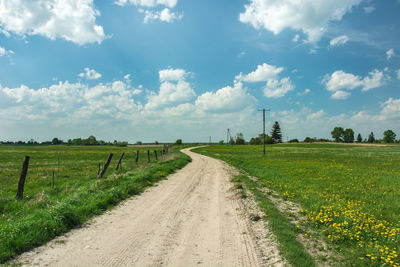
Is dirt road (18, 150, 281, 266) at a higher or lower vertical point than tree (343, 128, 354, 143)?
lower

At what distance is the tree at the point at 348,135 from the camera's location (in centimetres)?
15962

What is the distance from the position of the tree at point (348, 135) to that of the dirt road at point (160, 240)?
186864 mm

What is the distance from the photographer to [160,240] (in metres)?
5.66

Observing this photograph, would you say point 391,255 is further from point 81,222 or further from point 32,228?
point 32,228

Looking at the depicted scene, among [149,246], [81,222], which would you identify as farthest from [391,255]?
[81,222]

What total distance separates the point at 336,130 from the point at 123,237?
188136 millimetres

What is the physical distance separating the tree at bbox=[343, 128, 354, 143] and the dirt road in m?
187

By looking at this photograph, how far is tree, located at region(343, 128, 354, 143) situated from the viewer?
15962 centimetres

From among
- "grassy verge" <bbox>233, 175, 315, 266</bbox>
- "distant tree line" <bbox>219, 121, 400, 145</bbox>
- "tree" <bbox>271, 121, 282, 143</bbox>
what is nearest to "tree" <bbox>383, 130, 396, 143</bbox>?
"distant tree line" <bbox>219, 121, 400, 145</bbox>

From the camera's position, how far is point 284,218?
739cm

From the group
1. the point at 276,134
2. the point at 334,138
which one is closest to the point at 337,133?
the point at 334,138

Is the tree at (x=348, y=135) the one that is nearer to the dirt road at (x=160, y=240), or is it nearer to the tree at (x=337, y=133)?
the tree at (x=337, y=133)

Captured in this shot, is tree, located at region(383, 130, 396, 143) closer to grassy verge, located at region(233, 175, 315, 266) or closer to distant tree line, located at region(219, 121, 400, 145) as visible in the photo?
distant tree line, located at region(219, 121, 400, 145)

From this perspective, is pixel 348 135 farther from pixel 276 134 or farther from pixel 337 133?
pixel 276 134
